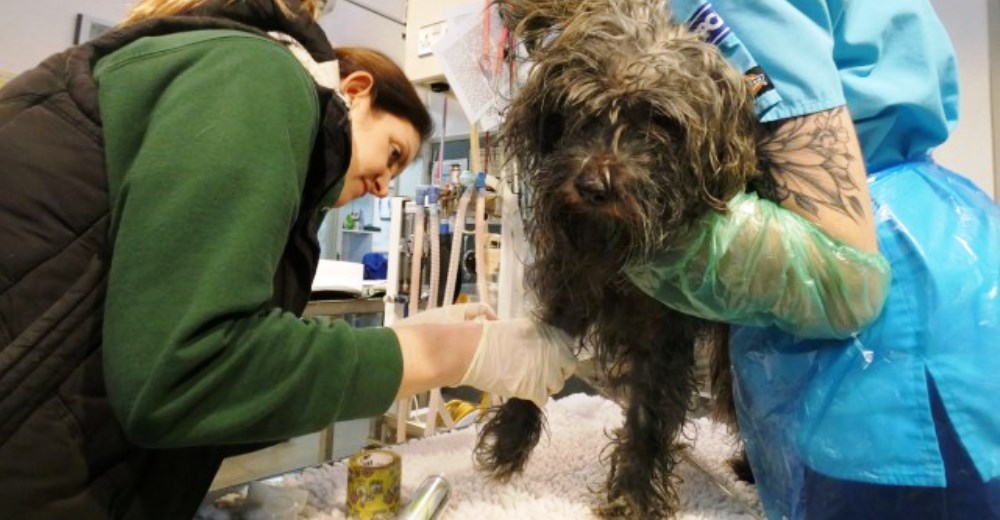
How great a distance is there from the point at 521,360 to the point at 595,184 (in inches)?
14.7

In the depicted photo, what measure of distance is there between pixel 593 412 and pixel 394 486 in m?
0.82

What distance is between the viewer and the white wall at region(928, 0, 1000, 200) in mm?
2254

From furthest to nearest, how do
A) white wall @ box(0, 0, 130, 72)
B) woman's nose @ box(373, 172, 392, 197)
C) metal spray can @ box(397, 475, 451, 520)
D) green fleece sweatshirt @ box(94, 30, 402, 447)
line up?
1. white wall @ box(0, 0, 130, 72)
2. woman's nose @ box(373, 172, 392, 197)
3. metal spray can @ box(397, 475, 451, 520)
4. green fleece sweatshirt @ box(94, 30, 402, 447)

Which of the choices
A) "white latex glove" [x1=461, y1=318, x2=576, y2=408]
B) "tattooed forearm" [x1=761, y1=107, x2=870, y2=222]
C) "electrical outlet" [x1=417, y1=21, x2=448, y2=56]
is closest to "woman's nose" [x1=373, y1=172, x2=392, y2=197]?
"white latex glove" [x1=461, y1=318, x2=576, y2=408]

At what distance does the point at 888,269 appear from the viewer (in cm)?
76

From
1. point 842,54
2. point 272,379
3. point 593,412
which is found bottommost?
point 593,412

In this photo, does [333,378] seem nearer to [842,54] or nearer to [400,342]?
[400,342]

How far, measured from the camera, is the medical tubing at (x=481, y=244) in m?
1.77

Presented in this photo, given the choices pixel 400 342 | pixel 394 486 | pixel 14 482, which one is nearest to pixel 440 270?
pixel 394 486

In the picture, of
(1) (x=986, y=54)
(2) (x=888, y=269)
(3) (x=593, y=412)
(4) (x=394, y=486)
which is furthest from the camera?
(1) (x=986, y=54)

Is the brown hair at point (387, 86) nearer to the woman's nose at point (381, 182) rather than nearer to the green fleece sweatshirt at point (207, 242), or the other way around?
the woman's nose at point (381, 182)

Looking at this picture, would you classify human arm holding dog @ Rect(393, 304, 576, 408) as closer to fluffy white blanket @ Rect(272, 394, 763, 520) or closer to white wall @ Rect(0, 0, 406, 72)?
fluffy white blanket @ Rect(272, 394, 763, 520)

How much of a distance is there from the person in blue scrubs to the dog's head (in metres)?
0.05

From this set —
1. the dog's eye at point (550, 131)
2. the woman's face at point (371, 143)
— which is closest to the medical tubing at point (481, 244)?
the woman's face at point (371, 143)
